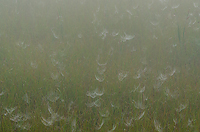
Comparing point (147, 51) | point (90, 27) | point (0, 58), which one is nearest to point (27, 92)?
point (0, 58)

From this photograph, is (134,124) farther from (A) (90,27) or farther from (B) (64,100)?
(A) (90,27)

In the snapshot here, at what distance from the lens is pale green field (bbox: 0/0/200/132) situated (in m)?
3.02

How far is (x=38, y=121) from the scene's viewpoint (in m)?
2.89

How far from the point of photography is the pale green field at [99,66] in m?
3.02

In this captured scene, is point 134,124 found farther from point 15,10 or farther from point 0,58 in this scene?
point 15,10

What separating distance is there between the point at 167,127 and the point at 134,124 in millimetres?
504

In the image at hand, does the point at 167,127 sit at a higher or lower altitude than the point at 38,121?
lower

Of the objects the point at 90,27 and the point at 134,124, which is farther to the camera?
the point at 90,27

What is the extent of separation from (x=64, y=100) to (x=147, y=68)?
68.5 inches

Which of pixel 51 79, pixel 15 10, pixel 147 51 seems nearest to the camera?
pixel 51 79

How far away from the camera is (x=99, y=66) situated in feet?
12.7

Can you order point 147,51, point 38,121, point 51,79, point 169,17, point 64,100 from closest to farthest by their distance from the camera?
point 38,121 → point 64,100 → point 51,79 → point 147,51 → point 169,17

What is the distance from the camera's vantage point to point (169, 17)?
513 cm

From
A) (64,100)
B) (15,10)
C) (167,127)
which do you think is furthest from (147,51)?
(15,10)
